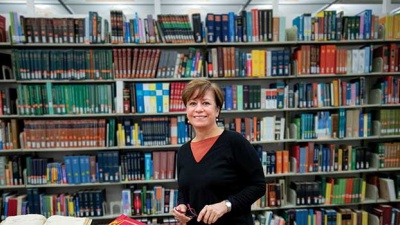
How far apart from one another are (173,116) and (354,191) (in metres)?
2.24

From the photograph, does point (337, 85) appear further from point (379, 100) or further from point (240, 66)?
point (240, 66)

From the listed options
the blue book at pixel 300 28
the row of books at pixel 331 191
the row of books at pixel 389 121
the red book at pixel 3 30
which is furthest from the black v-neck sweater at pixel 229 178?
the red book at pixel 3 30

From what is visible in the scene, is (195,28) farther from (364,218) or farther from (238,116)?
(364,218)

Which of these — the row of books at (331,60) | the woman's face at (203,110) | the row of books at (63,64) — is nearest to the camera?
the woman's face at (203,110)

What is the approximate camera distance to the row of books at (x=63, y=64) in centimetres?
254

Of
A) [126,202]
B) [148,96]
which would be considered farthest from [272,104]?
[126,202]

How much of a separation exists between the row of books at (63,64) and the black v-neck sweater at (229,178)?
1.89m

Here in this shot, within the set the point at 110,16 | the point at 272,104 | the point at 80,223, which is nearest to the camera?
the point at 80,223

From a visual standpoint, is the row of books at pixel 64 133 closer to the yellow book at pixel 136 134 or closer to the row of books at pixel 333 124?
the yellow book at pixel 136 134

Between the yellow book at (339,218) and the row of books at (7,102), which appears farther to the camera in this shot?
the yellow book at (339,218)

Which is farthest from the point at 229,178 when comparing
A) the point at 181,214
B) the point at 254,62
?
the point at 254,62

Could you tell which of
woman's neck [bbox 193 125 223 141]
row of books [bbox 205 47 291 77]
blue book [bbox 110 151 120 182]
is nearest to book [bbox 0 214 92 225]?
woman's neck [bbox 193 125 223 141]

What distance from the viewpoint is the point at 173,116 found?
2.79 m

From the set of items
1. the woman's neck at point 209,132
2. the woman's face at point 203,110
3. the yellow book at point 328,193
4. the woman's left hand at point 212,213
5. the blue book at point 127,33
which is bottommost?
the yellow book at point 328,193
